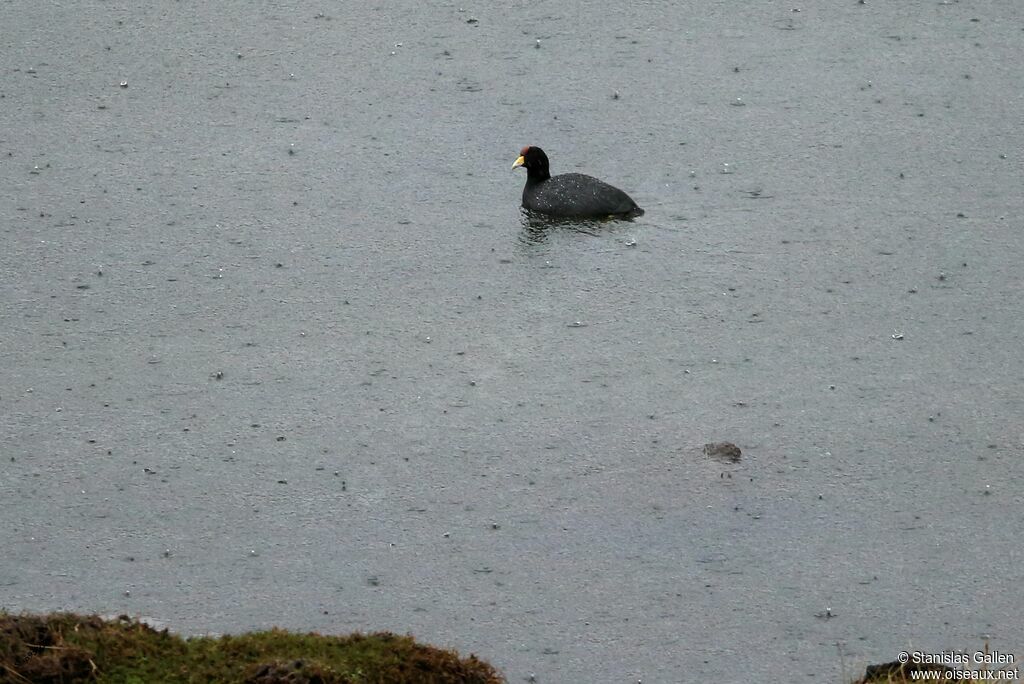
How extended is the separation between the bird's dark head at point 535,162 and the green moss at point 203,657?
4.93 metres

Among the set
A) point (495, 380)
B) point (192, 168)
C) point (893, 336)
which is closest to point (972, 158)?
point (893, 336)

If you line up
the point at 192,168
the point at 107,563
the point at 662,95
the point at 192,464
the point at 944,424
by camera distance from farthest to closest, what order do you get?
the point at 662,95
the point at 192,168
the point at 944,424
the point at 192,464
the point at 107,563

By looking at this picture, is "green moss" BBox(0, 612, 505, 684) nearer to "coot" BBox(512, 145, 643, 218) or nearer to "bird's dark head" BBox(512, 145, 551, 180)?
"coot" BBox(512, 145, 643, 218)

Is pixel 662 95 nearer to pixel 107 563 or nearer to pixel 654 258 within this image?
pixel 654 258

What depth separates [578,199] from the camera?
31.8ft

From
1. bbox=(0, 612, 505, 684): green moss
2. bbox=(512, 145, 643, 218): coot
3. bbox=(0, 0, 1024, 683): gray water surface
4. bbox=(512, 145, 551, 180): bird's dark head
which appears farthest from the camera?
bbox=(512, 145, 551, 180): bird's dark head

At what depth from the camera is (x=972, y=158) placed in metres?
10.4

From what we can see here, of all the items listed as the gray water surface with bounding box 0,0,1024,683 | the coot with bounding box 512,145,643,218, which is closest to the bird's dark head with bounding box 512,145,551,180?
the coot with bounding box 512,145,643,218

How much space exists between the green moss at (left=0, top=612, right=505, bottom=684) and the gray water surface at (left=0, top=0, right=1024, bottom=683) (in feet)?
2.67

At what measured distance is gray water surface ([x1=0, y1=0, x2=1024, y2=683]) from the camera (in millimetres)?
6539

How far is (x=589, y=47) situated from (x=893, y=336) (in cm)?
396

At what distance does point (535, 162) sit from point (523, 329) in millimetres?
1626

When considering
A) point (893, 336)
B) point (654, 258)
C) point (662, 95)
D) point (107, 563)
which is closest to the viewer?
point (107, 563)

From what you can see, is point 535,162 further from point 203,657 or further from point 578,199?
point 203,657
